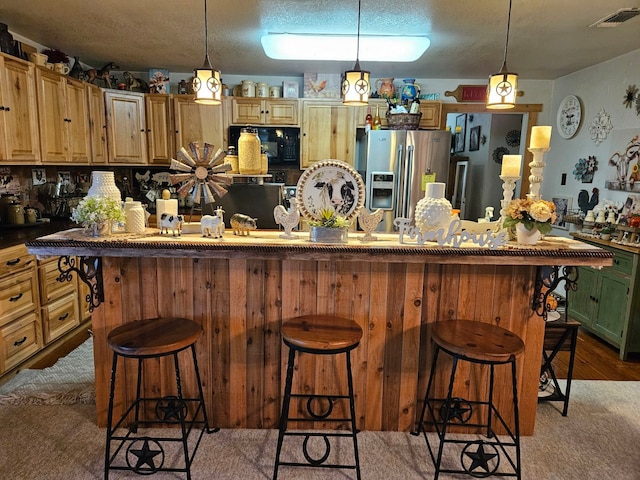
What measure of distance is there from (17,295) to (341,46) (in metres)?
3.06

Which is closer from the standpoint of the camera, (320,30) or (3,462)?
(3,462)

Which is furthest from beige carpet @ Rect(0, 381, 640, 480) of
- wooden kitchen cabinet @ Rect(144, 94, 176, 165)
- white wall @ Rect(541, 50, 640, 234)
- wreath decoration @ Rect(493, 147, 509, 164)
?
wreath decoration @ Rect(493, 147, 509, 164)

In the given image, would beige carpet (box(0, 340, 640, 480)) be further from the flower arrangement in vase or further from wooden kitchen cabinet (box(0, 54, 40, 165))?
wooden kitchen cabinet (box(0, 54, 40, 165))

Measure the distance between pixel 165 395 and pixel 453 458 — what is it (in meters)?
1.53

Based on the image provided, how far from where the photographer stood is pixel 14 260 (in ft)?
9.21

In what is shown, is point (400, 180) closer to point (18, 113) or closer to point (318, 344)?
point (318, 344)

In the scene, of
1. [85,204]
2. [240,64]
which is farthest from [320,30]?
[85,204]

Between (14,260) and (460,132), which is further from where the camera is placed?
(460,132)

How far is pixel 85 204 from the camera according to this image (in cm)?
202

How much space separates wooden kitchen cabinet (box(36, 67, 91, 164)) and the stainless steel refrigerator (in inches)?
110

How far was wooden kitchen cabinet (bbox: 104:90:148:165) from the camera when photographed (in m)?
4.34

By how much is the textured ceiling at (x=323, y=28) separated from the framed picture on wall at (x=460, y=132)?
2.66m

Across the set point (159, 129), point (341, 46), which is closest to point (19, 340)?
point (159, 129)

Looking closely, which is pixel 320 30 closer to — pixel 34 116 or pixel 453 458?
pixel 34 116
